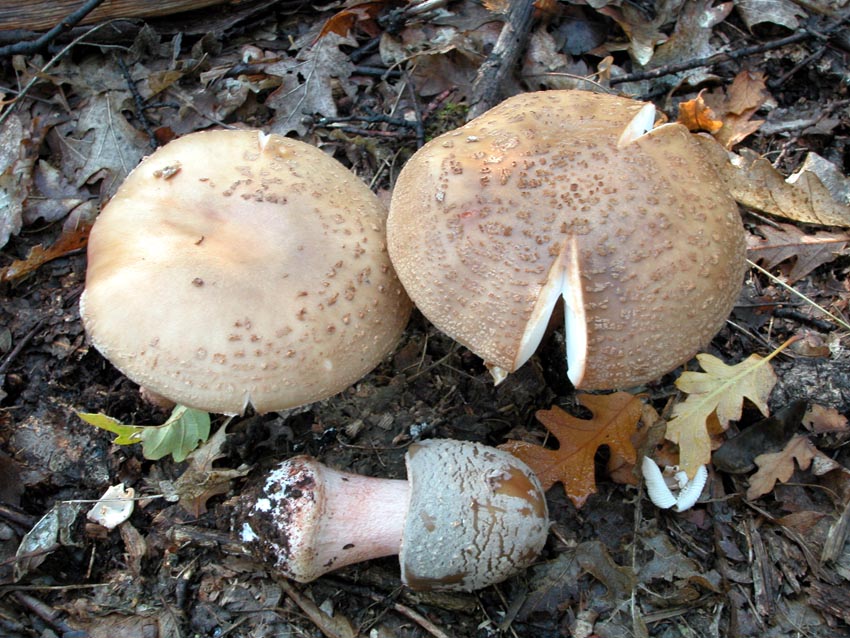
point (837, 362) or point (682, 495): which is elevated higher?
point (837, 362)

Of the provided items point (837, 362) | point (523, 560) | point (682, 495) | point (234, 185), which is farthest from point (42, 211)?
point (837, 362)

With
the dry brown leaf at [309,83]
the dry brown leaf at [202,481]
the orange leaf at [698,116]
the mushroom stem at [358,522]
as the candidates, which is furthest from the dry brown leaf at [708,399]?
the dry brown leaf at [309,83]

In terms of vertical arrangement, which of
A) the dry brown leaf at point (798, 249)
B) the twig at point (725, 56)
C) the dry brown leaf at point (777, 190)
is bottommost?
the dry brown leaf at point (798, 249)

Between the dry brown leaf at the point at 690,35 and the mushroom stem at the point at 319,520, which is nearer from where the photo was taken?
the mushroom stem at the point at 319,520

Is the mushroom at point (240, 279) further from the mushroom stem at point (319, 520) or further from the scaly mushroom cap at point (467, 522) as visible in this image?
the scaly mushroom cap at point (467, 522)

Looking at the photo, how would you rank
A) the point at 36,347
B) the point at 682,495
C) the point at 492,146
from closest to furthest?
the point at 492,146
the point at 682,495
the point at 36,347

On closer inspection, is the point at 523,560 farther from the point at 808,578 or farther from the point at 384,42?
the point at 384,42

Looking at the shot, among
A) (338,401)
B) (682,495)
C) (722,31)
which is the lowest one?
(682,495)

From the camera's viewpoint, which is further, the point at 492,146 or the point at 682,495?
the point at 682,495
